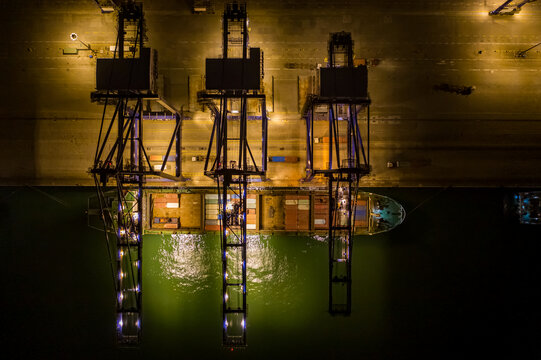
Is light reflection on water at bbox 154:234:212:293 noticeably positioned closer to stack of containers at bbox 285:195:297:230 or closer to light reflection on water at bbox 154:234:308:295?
light reflection on water at bbox 154:234:308:295

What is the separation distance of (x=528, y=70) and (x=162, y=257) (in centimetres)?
2254

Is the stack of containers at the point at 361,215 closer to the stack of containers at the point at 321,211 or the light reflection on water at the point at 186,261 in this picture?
the stack of containers at the point at 321,211

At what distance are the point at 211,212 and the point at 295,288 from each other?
606cm

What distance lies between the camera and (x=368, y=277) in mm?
15547

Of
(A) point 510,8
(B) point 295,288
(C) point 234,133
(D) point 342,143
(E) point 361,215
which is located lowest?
(B) point 295,288

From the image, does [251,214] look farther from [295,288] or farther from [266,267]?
[295,288]

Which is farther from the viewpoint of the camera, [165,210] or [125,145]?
[165,210]

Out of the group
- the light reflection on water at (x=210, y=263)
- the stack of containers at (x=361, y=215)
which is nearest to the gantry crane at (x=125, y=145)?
the light reflection on water at (x=210, y=263)

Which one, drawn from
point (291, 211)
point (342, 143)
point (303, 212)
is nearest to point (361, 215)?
point (303, 212)

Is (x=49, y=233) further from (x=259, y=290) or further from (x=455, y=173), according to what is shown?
(x=455, y=173)

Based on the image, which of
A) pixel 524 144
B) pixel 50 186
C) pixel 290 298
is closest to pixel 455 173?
pixel 524 144

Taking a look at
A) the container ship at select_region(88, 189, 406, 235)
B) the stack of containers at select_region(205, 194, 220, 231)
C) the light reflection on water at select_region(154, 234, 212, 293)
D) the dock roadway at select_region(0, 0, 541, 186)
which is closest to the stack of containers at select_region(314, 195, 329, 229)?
the container ship at select_region(88, 189, 406, 235)

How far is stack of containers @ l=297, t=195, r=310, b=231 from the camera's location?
15.2m

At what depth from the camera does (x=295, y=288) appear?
15578 millimetres
